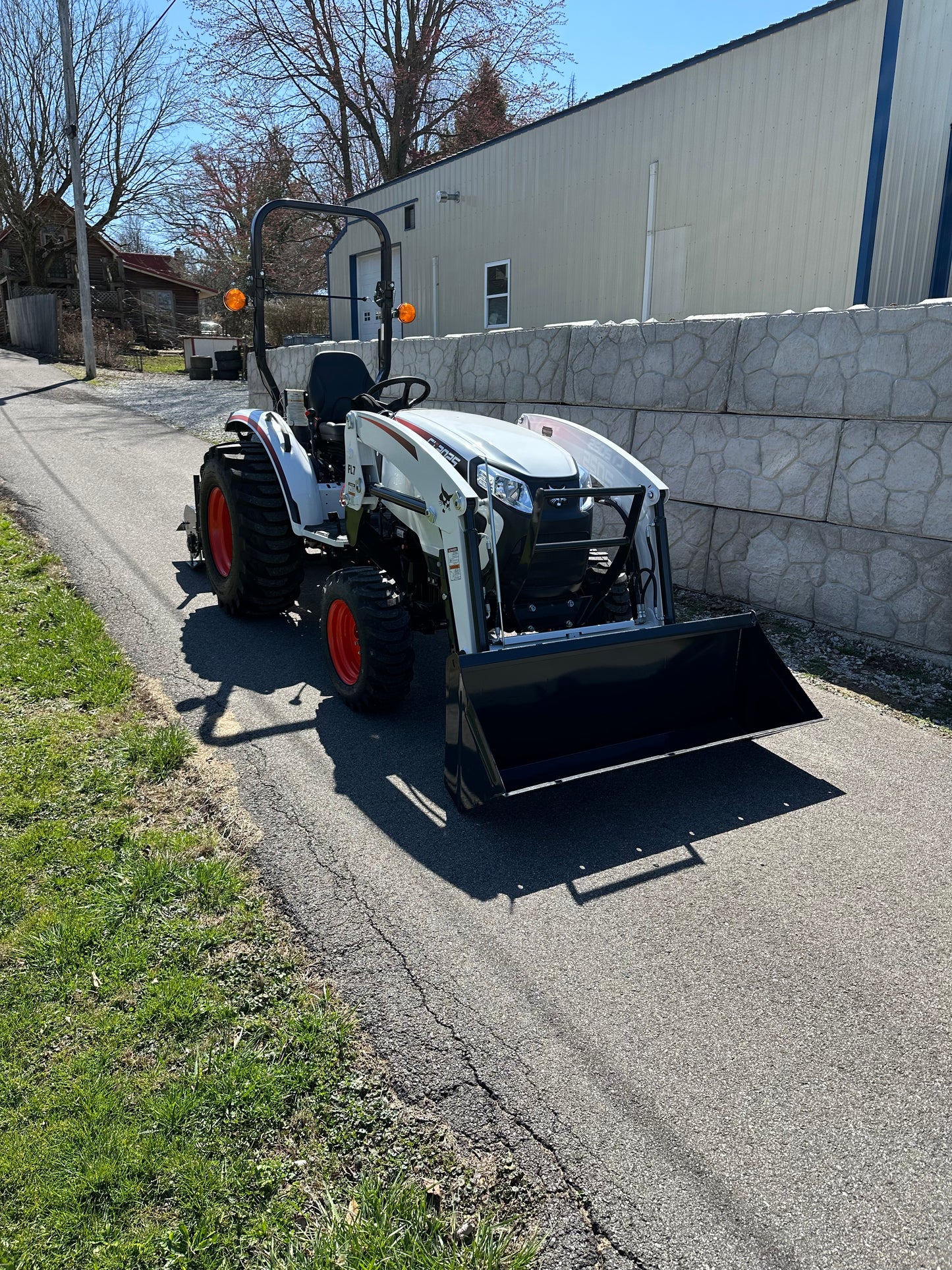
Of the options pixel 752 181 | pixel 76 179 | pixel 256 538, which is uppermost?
pixel 76 179

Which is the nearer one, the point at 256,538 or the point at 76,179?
the point at 256,538

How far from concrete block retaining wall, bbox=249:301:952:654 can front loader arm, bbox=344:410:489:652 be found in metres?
2.93

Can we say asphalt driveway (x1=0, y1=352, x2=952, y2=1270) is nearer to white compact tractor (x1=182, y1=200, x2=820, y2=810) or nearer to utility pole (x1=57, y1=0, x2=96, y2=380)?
white compact tractor (x1=182, y1=200, x2=820, y2=810)

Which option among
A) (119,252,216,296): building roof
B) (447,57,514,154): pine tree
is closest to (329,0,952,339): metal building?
(447,57,514,154): pine tree

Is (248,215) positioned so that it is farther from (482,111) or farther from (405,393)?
(405,393)

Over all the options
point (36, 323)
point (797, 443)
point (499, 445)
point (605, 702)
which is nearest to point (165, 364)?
point (36, 323)

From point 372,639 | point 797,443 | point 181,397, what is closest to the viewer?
point 372,639

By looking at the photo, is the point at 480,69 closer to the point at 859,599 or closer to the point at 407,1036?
the point at 859,599

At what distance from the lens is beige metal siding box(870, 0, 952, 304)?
8.87 m

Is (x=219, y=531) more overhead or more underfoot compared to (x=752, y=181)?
more underfoot

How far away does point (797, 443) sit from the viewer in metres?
6.22

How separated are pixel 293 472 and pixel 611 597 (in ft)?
7.26

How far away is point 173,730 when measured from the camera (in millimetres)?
4387

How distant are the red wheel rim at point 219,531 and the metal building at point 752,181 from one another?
17.5ft
